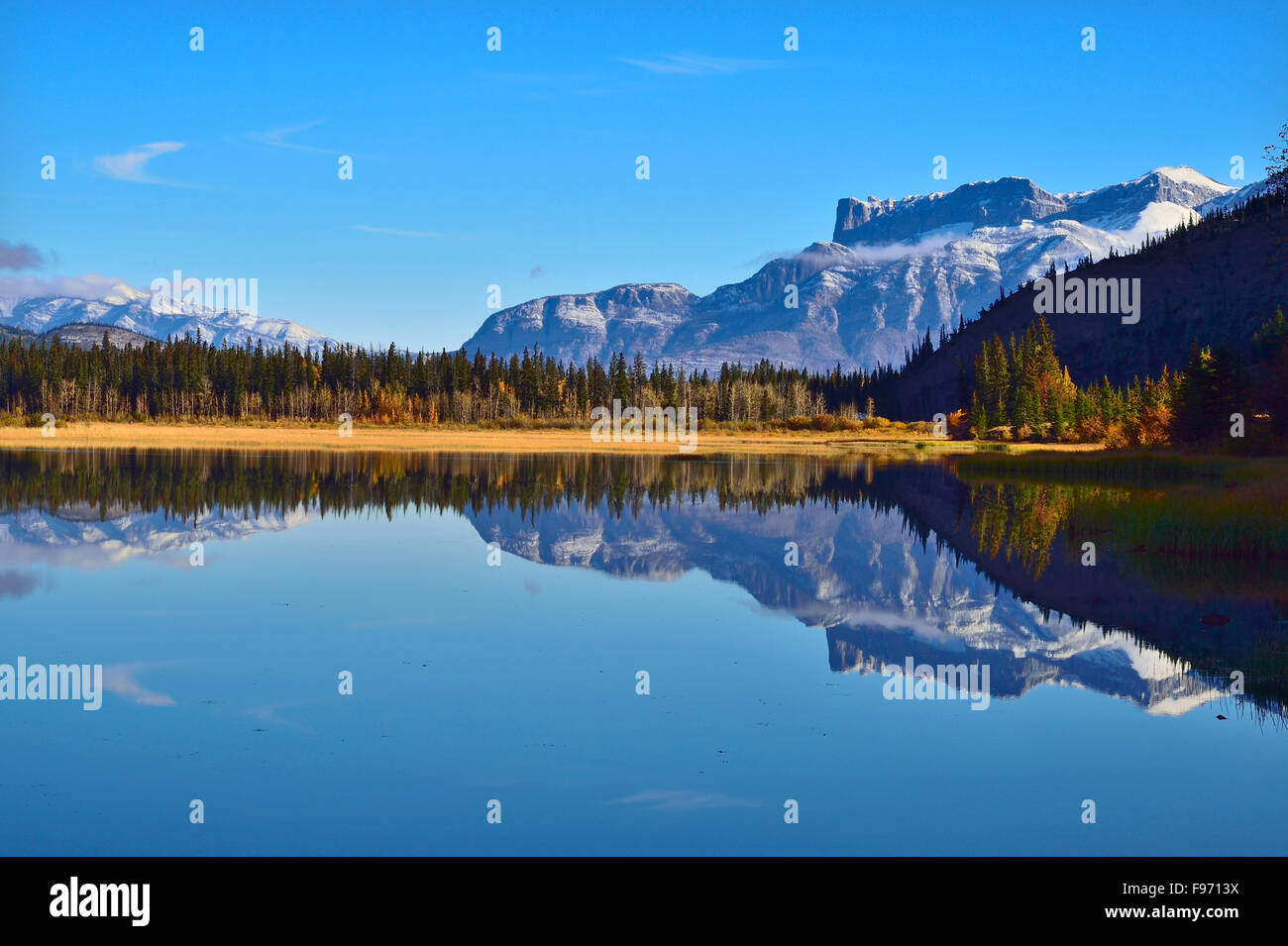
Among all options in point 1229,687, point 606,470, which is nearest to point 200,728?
point 1229,687

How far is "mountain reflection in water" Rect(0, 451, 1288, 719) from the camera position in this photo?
19250mm

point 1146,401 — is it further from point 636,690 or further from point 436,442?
point 636,690

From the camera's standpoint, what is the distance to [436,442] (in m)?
128

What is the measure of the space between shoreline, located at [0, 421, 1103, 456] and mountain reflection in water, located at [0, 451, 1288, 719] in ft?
123

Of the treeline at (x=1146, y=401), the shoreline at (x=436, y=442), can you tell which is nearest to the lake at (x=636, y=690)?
the treeline at (x=1146, y=401)

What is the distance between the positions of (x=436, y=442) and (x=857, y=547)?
319 feet

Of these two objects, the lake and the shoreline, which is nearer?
the lake

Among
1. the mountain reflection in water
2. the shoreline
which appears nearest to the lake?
the mountain reflection in water

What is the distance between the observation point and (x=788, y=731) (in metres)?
14.0

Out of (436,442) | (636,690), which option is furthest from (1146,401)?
(636,690)

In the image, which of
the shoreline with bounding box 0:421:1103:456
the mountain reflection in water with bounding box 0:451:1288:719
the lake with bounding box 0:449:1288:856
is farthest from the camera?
the shoreline with bounding box 0:421:1103:456

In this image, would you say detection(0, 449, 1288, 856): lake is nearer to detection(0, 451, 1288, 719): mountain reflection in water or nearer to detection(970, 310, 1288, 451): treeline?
detection(0, 451, 1288, 719): mountain reflection in water
